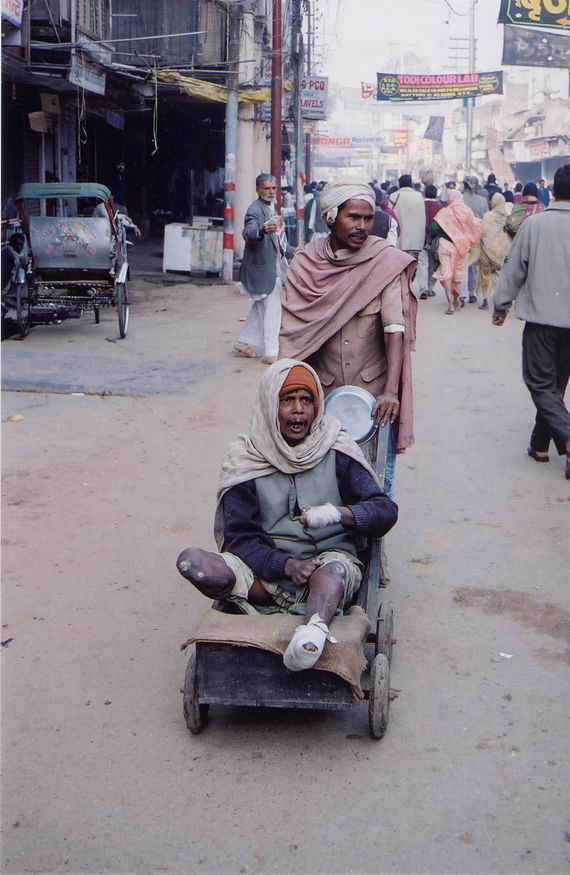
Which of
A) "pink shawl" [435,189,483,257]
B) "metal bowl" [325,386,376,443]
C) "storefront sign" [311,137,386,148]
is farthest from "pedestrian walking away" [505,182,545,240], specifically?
"storefront sign" [311,137,386,148]

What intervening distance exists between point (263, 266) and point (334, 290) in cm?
523

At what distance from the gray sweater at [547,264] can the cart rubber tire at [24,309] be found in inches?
218

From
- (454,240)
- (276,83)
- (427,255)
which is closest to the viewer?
(454,240)

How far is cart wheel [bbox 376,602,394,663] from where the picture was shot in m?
3.19

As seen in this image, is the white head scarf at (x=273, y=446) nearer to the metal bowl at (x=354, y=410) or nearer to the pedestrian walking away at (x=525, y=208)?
the metal bowl at (x=354, y=410)

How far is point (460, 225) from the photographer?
13.3 m

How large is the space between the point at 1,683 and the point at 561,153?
40.1m

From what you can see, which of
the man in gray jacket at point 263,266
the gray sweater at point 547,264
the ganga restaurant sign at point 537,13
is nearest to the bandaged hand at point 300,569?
the gray sweater at point 547,264

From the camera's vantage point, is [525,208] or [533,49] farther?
[533,49]

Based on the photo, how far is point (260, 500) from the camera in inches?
128

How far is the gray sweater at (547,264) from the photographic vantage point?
6051mm

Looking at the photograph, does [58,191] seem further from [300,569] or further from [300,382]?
[300,569]

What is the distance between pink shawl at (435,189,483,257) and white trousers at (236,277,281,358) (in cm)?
464

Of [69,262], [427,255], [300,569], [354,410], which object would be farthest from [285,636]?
[427,255]
